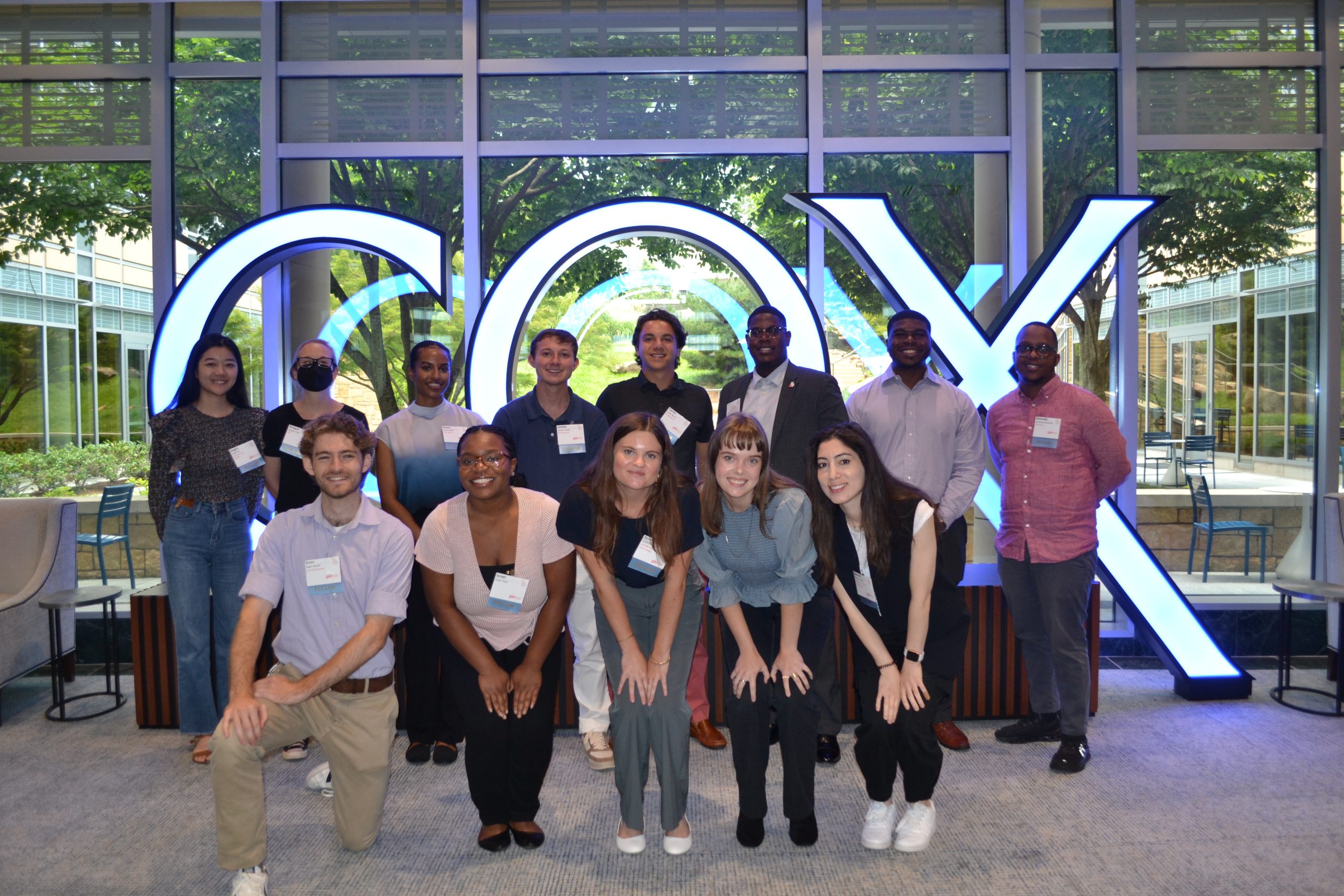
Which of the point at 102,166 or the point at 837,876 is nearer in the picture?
the point at 837,876

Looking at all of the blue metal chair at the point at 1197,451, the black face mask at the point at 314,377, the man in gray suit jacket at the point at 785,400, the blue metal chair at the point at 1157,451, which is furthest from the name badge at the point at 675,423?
the blue metal chair at the point at 1197,451


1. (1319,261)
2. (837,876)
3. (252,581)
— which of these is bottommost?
(837,876)

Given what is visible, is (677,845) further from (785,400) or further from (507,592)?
(785,400)

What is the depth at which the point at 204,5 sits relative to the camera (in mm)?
5367

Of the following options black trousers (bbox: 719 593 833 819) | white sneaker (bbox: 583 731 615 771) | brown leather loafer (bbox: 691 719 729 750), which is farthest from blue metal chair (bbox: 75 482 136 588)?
black trousers (bbox: 719 593 833 819)

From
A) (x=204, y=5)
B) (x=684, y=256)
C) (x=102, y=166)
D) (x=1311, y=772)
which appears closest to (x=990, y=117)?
(x=684, y=256)

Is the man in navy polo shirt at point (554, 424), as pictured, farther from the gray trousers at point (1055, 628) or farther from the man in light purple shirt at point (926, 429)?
the gray trousers at point (1055, 628)

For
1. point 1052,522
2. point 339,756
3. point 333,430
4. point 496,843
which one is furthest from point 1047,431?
point 339,756

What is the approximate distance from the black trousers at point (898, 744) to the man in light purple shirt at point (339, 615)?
4.75ft

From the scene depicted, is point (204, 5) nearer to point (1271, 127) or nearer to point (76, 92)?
point (76, 92)

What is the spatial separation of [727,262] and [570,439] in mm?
1502

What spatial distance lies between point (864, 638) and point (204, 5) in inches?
197

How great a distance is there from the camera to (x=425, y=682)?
12.2ft

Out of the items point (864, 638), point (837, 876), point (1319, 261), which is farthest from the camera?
point (1319, 261)
